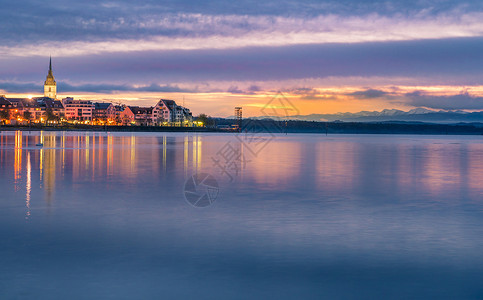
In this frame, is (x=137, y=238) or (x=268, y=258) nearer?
(x=268, y=258)

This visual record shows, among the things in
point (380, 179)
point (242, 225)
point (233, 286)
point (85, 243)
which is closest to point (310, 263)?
point (233, 286)

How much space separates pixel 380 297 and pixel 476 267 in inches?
124

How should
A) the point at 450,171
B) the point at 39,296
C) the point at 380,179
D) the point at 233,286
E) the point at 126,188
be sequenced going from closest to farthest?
the point at 39,296 → the point at 233,286 → the point at 126,188 → the point at 380,179 → the point at 450,171

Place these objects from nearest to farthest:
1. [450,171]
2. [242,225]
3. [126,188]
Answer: [242,225], [126,188], [450,171]

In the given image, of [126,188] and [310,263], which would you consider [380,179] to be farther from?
[310,263]

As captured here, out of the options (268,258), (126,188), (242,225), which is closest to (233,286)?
(268,258)

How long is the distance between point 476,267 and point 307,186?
50.6 ft

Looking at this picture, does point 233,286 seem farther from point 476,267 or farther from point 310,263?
point 476,267

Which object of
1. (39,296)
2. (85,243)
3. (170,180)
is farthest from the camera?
(170,180)

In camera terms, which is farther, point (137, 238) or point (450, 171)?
point (450, 171)

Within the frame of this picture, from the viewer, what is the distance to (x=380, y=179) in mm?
30141

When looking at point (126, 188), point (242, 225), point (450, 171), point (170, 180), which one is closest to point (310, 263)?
point (242, 225)

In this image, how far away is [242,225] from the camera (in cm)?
1538

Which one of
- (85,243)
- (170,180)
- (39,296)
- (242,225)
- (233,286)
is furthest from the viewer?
(170,180)
